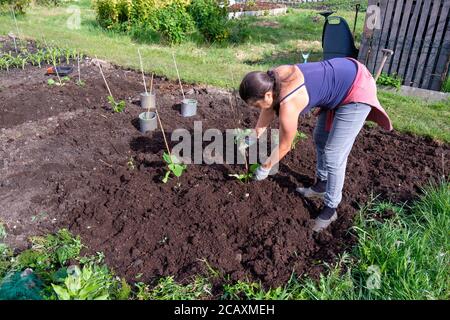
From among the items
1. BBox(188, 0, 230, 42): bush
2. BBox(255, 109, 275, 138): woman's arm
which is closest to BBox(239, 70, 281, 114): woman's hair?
BBox(255, 109, 275, 138): woman's arm

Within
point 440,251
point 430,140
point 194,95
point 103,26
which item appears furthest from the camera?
point 103,26

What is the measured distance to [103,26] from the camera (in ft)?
32.4

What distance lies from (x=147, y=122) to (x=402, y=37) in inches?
182

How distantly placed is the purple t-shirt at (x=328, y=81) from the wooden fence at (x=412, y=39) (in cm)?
417

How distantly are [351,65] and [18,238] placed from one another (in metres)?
2.89

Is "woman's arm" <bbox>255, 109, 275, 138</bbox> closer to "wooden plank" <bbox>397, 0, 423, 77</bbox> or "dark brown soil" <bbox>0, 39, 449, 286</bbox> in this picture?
"dark brown soil" <bbox>0, 39, 449, 286</bbox>

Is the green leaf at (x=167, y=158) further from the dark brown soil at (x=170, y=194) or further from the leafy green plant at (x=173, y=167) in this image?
the dark brown soil at (x=170, y=194)

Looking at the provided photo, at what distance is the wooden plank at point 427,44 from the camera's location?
560 centimetres

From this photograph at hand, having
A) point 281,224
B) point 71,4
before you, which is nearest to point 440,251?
point 281,224

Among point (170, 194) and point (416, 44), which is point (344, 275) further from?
point (416, 44)

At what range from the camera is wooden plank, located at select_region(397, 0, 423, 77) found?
578 centimetres

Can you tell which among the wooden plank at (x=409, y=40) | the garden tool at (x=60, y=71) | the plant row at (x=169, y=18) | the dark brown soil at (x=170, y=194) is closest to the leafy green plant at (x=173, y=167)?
the dark brown soil at (x=170, y=194)
